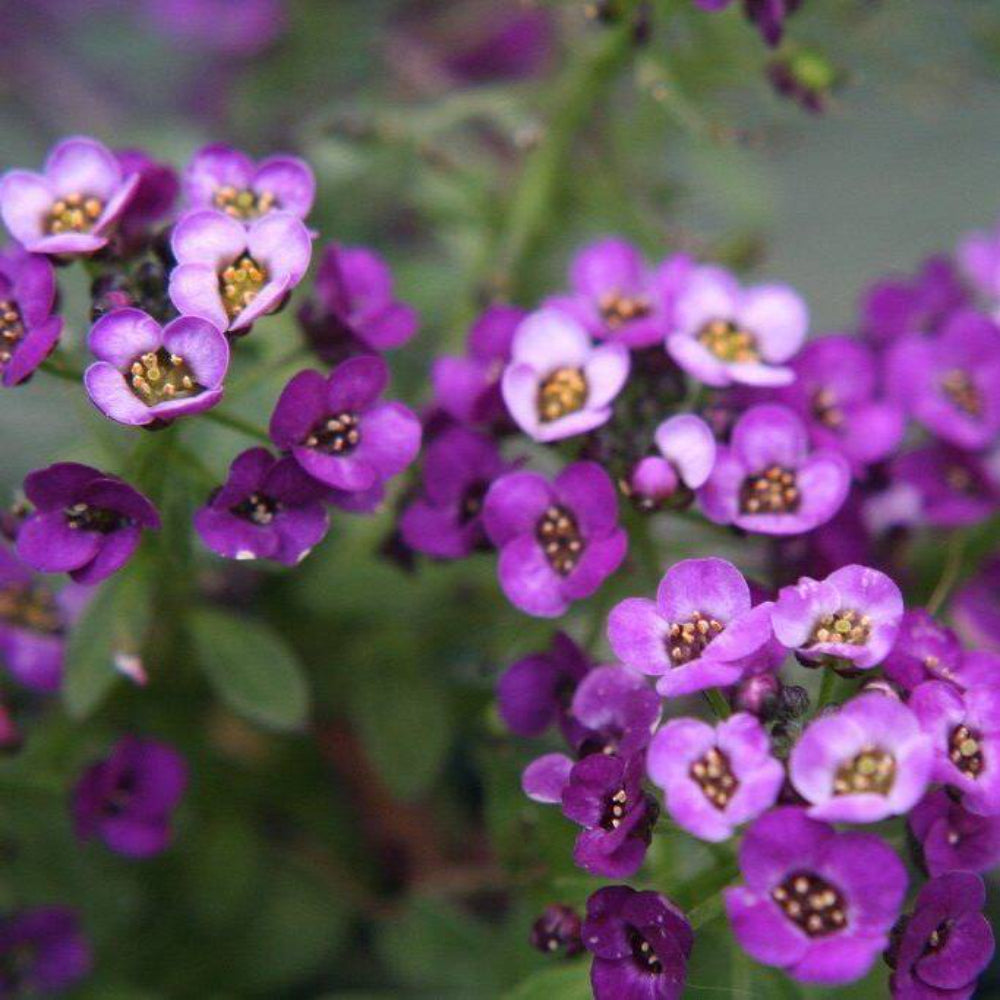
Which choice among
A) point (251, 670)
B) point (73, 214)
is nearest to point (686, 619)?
point (251, 670)

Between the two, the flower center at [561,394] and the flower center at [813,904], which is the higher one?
the flower center at [561,394]

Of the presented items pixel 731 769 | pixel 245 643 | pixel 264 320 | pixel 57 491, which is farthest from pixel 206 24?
pixel 731 769

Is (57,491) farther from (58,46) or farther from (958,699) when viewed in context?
(58,46)

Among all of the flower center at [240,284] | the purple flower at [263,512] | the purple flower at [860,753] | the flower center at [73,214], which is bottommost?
the purple flower at [263,512]

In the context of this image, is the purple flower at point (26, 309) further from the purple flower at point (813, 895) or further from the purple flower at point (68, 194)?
the purple flower at point (813, 895)

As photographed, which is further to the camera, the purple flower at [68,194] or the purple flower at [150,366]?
the purple flower at [68,194]

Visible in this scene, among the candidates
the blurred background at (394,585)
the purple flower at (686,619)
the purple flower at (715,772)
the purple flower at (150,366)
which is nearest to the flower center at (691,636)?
the purple flower at (686,619)

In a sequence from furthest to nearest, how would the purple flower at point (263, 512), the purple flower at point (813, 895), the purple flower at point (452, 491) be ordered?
the purple flower at point (452, 491) < the purple flower at point (263, 512) < the purple flower at point (813, 895)
